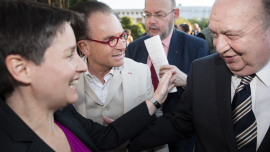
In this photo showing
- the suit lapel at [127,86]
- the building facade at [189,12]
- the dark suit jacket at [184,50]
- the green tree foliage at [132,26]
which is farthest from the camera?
the building facade at [189,12]

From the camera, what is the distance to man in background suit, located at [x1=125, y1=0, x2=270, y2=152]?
4.72ft

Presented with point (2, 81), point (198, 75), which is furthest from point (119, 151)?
point (2, 81)

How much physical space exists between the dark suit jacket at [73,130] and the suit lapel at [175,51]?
149 centimetres

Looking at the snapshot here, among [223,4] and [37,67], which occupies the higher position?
[223,4]

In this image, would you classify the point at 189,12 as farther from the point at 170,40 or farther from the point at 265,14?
the point at 265,14

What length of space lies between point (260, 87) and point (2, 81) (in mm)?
1706

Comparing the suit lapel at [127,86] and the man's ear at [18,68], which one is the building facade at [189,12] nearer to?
the suit lapel at [127,86]

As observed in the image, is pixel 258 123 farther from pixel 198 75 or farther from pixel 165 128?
pixel 165 128

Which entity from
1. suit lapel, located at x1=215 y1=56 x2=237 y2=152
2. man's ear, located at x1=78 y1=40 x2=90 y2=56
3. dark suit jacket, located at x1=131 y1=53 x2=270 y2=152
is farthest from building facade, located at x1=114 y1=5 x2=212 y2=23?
suit lapel, located at x1=215 y1=56 x2=237 y2=152

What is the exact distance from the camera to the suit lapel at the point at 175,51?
3.27 metres

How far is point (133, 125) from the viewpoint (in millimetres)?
1903

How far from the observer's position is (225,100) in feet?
5.53

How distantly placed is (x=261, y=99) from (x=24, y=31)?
1636 millimetres

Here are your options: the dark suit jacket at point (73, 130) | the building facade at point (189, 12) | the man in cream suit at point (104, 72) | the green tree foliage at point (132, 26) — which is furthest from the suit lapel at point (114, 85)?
the building facade at point (189, 12)
